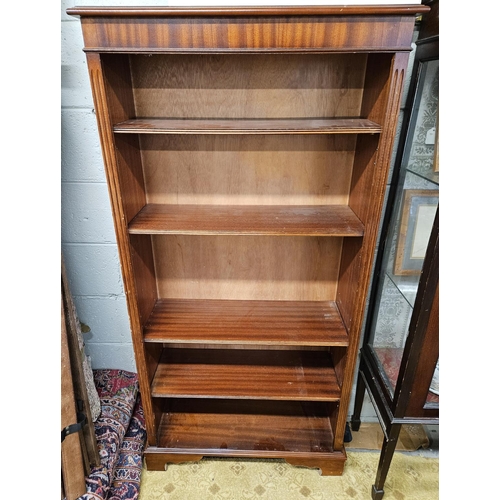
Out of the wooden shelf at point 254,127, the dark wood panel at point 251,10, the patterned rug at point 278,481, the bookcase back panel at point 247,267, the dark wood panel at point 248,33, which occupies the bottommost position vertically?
the patterned rug at point 278,481

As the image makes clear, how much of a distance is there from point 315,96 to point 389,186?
416 mm

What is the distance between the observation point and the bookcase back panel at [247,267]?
1.37 meters

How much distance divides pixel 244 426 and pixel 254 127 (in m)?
1.18

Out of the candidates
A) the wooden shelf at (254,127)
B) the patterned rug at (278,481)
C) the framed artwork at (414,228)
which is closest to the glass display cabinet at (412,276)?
the framed artwork at (414,228)

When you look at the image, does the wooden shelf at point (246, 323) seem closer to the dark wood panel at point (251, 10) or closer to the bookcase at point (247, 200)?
the bookcase at point (247, 200)

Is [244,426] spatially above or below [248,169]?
below

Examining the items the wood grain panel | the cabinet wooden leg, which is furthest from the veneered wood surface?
the cabinet wooden leg

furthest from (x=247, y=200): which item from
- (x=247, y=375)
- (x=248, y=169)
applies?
(x=247, y=375)

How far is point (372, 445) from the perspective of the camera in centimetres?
163

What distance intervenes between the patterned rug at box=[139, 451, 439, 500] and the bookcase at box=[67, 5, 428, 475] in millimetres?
64

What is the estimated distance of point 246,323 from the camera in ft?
4.41

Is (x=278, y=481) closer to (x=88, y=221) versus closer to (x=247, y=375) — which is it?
(x=247, y=375)
